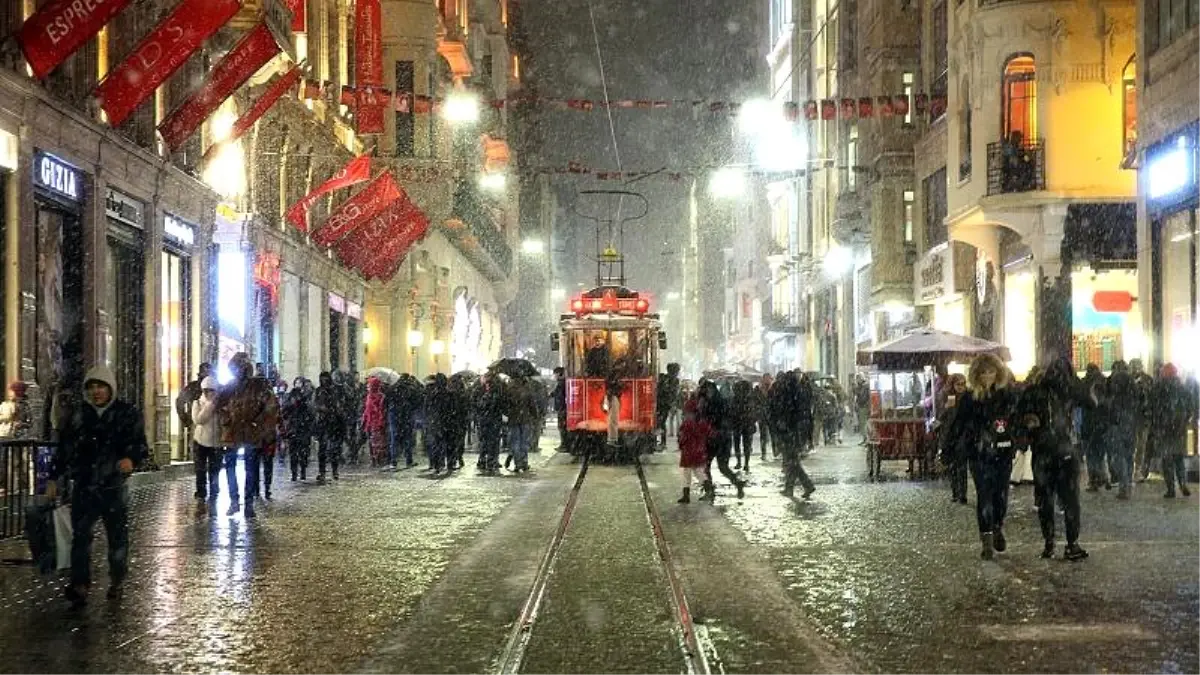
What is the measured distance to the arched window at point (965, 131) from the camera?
3531 cm

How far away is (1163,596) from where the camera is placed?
1129cm

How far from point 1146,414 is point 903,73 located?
25060 millimetres

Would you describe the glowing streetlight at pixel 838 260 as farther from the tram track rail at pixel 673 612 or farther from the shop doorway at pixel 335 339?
the tram track rail at pixel 673 612

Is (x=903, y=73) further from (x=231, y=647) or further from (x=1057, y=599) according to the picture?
(x=231, y=647)

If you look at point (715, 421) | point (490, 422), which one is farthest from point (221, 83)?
point (715, 421)

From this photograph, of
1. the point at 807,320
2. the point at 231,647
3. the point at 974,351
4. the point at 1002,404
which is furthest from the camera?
the point at 807,320

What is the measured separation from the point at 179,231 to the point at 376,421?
200 inches

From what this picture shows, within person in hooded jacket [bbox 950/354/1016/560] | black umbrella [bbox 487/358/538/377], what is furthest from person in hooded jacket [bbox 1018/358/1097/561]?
black umbrella [bbox 487/358/538/377]

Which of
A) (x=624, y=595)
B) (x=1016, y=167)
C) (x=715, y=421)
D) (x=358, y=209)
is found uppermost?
(x=358, y=209)

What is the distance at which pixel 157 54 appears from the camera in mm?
24391

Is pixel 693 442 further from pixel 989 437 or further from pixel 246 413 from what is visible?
pixel 989 437

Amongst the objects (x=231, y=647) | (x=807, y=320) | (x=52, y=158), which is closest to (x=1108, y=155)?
(x=52, y=158)

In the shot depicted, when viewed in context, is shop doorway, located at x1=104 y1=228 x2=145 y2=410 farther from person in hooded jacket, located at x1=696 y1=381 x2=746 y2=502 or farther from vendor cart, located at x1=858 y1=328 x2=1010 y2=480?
vendor cart, located at x1=858 y1=328 x2=1010 y2=480

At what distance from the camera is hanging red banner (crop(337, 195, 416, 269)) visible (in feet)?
137
